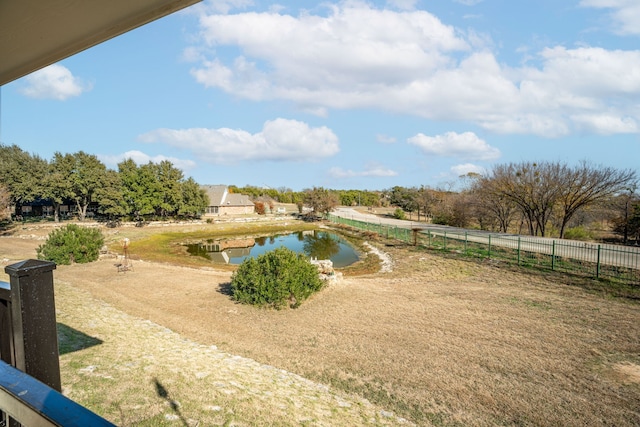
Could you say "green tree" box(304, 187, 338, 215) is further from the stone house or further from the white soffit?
the white soffit

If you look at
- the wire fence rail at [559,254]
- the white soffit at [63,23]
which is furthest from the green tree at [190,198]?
the white soffit at [63,23]

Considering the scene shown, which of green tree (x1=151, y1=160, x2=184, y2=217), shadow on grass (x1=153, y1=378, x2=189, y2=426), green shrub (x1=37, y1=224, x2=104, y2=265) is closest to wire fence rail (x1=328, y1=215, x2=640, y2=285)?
shadow on grass (x1=153, y1=378, x2=189, y2=426)

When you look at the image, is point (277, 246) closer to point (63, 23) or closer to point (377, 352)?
point (377, 352)

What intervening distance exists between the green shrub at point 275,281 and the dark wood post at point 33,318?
26.3ft

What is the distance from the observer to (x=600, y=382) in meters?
5.83

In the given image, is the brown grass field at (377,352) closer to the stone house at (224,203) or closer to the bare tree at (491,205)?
the bare tree at (491,205)

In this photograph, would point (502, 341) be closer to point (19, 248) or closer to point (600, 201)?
point (600, 201)

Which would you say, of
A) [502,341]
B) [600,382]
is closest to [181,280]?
[502,341]

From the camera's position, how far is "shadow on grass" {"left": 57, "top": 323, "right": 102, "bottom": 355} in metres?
5.58

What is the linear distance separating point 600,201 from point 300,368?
24.0m

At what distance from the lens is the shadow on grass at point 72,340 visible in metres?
5.58

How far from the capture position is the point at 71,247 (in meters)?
14.7

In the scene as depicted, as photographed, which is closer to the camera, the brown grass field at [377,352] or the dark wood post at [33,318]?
the dark wood post at [33,318]

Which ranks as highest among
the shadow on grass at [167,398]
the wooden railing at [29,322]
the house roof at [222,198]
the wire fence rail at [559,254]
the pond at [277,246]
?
the house roof at [222,198]
